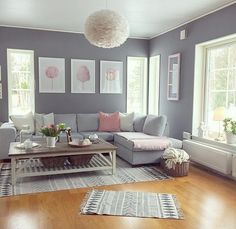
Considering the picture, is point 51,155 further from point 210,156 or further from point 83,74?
point 83,74

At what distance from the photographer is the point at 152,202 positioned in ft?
10.4

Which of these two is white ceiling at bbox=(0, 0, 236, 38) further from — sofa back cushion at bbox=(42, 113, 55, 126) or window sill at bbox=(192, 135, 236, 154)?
window sill at bbox=(192, 135, 236, 154)

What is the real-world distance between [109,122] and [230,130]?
2537 millimetres

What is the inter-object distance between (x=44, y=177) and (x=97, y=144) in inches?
36.7

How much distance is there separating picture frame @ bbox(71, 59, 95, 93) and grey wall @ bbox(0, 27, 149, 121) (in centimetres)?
9

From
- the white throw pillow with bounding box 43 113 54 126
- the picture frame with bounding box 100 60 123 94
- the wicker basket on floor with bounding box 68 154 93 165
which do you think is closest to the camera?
the wicker basket on floor with bounding box 68 154 93 165

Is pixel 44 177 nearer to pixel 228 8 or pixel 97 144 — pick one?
pixel 97 144

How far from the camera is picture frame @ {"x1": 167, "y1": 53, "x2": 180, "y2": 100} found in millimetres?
5512

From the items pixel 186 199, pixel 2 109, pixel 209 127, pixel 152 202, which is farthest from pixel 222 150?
pixel 2 109

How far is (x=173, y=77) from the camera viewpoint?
5.68m

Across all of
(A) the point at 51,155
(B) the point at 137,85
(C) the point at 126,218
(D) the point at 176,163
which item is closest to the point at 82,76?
(B) the point at 137,85

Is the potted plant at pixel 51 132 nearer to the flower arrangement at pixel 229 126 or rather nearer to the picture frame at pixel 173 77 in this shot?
the flower arrangement at pixel 229 126

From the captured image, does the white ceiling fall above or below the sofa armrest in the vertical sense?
above

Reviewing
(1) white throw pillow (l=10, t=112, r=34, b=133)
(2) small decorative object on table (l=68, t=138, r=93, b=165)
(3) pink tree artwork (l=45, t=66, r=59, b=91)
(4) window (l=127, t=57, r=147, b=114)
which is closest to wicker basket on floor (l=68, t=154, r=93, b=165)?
(2) small decorative object on table (l=68, t=138, r=93, b=165)
